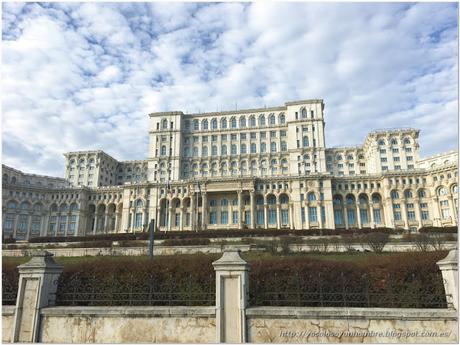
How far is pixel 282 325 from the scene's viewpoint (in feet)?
33.9

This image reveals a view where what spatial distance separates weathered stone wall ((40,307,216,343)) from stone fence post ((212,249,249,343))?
13.3 inches

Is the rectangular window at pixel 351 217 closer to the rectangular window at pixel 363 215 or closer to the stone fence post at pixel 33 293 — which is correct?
the rectangular window at pixel 363 215

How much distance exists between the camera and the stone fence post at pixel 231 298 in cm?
1030

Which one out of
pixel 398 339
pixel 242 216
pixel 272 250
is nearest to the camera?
pixel 398 339

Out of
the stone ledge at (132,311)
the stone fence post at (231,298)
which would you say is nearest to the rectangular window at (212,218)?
the stone ledge at (132,311)

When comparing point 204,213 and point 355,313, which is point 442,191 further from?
point 355,313

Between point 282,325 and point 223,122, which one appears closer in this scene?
point 282,325

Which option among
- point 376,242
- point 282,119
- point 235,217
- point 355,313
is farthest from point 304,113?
point 355,313

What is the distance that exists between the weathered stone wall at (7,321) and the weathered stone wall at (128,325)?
43.1 inches

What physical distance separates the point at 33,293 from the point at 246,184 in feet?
220

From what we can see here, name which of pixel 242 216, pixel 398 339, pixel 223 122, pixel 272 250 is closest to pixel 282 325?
pixel 398 339

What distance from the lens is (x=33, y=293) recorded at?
11625mm

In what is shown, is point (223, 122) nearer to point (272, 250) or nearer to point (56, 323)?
point (272, 250)

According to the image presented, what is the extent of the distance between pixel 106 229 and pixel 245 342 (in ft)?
282
